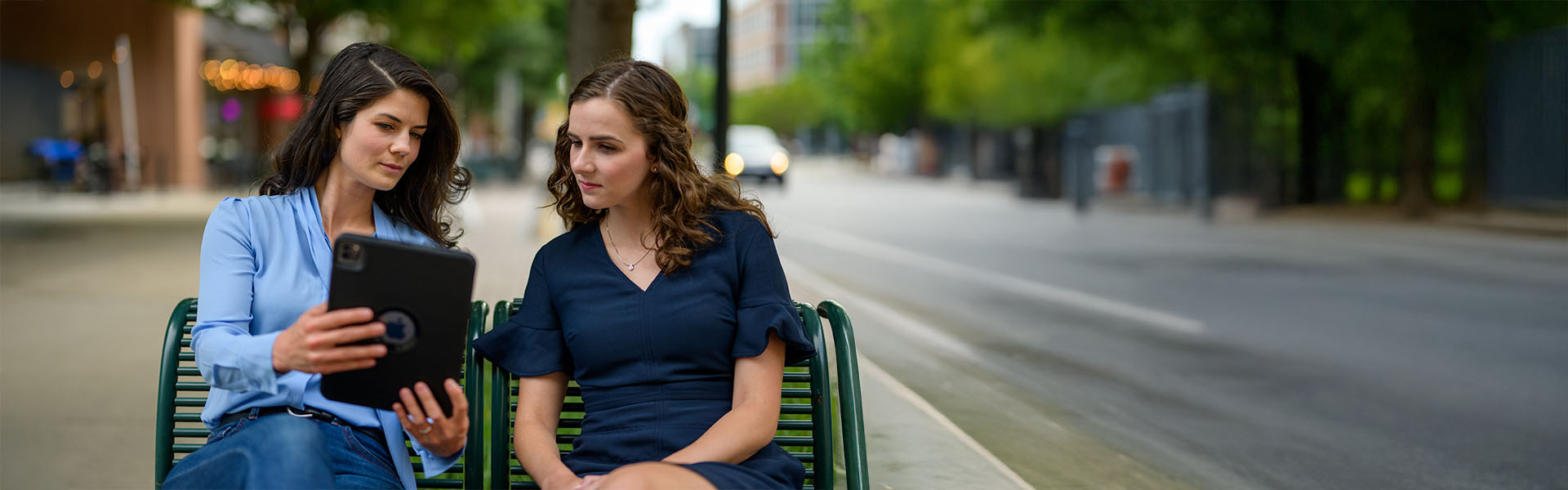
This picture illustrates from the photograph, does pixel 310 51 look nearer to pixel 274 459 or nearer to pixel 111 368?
pixel 111 368

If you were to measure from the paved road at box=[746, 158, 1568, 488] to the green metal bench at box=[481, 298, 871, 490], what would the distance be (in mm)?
2106

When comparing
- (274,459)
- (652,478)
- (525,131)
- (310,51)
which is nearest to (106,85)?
(310,51)

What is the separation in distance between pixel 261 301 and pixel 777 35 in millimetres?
145386

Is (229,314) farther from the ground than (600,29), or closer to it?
closer to it

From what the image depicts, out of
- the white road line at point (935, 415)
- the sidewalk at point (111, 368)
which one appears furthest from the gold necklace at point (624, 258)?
the white road line at point (935, 415)

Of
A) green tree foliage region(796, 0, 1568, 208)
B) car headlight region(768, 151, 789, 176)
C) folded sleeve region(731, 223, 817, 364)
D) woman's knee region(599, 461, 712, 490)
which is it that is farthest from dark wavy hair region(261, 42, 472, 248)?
car headlight region(768, 151, 789, 176)

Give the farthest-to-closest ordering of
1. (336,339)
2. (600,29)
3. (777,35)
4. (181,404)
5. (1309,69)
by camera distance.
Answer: (777,35)
(1309,69)
(600,29)
(181,404)
(336,339)

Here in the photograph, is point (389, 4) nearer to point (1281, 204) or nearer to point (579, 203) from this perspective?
point (1281, 204)

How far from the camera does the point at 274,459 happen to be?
2.59 m

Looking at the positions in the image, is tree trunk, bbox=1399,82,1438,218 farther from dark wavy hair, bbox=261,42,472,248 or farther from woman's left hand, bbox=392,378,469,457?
woman's left hand, bbox=392,378,469,457

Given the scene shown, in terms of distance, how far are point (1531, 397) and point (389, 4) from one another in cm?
2147

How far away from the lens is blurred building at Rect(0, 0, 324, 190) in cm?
3188

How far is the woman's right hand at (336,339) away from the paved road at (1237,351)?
3.15 metres

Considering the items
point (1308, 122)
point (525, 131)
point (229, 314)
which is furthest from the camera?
point (525, 131)
